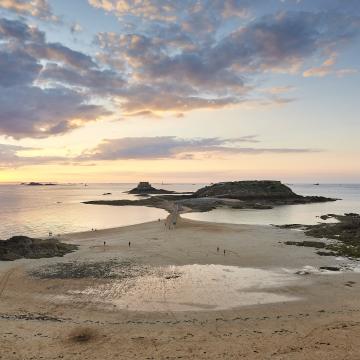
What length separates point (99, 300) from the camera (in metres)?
21.6

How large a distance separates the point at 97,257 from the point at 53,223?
3598 centimetres

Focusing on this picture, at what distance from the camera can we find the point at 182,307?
20.3 m

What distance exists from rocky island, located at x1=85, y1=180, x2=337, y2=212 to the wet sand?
64.6m

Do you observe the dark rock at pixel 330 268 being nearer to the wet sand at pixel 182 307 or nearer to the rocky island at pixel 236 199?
the wet sand at pixel 182 307

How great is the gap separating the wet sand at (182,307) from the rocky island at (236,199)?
64592mm

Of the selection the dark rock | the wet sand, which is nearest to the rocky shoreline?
the wet sand

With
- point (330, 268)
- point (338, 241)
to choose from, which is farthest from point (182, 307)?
point (338, 241)

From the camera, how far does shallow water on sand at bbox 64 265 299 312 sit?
68.1ft

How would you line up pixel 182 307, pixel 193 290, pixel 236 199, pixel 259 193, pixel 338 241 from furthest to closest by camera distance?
pixel 259 193 < pixel 236 199 < pixel 338 241 < pixel 193 290 < pixel 182 307

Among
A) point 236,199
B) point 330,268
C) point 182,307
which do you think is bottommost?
point 182,307

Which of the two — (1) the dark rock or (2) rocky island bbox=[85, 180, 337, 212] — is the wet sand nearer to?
(1) the dark rock

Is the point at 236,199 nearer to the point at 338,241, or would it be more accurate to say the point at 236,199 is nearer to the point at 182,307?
the point at 338,241

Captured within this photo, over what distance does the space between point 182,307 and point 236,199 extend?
102m

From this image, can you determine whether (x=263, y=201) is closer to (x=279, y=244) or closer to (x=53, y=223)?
(x=53, y=223)
